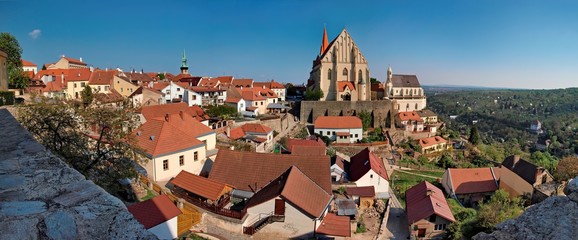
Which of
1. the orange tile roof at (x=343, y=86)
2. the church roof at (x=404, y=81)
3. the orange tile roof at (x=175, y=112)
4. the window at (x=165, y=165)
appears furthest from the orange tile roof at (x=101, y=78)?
the church roof at (x=404, y=81)

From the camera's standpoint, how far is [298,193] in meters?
17.1

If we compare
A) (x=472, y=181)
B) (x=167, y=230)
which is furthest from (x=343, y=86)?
(x=167, y=230)

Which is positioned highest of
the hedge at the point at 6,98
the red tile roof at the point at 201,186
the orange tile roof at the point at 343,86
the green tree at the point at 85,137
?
the orange tile roof at the point at 343,86

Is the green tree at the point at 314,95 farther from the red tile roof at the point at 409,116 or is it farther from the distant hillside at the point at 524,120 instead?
the distant hillside at the point at 524,120

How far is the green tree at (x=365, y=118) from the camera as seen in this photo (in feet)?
151

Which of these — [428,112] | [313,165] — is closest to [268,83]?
[428,112]

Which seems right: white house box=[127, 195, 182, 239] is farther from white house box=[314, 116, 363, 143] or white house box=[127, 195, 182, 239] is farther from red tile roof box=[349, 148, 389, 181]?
white house box=[314, 116, 363, 143]

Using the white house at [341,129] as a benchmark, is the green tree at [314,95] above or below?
above

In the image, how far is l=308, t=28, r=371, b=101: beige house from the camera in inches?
1983

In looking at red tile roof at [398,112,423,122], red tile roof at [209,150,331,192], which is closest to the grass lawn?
red tile roof at [209,150,331,192]

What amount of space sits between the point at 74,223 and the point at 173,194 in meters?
15.3

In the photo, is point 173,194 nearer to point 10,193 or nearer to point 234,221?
point 234,221

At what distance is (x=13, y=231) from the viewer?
8.34ft

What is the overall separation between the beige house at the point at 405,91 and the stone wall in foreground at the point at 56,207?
5537cm
